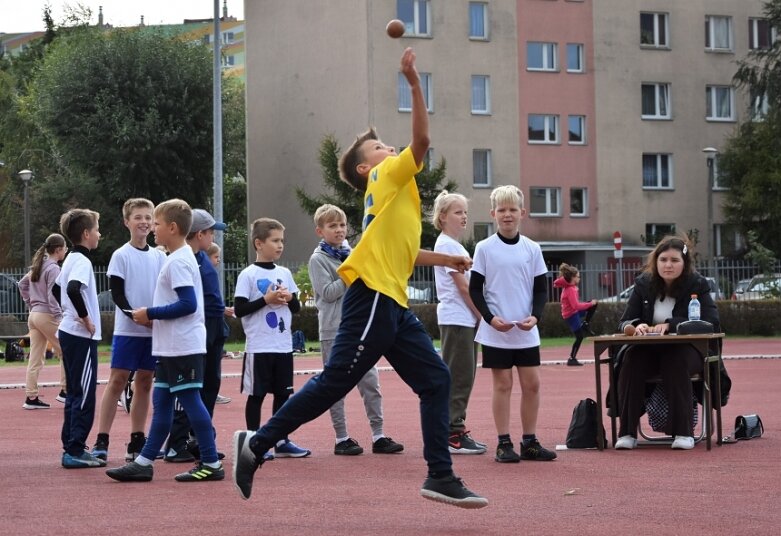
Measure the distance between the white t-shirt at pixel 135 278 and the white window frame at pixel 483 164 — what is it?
47.2 m

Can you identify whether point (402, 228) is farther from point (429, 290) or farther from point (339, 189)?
point (339, 189)

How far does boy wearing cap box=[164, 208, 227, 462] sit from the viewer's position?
10180mm

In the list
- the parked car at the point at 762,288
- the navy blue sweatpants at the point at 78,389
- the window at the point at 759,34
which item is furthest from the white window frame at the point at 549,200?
the navy blue sweatpants at the point at 78,389

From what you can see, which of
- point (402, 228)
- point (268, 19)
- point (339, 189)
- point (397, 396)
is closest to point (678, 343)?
point (402, 228)

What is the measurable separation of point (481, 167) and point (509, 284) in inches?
1869

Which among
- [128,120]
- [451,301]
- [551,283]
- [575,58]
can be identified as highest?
[575,58]

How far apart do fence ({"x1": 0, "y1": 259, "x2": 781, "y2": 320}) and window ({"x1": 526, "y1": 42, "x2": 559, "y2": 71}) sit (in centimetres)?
1571

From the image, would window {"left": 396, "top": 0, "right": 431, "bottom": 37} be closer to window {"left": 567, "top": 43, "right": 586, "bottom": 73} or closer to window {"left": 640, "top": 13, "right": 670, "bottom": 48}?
window {"left": 567, "top": 43, "right": 586, "bottom": 73}

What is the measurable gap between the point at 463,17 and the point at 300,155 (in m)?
9.24

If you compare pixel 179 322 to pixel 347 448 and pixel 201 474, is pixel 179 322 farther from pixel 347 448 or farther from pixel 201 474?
pixel 347 448

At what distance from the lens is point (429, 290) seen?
39.7m

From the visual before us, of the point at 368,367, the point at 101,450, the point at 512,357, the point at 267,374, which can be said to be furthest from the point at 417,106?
the point at 101,450

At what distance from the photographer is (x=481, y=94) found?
56.7 m

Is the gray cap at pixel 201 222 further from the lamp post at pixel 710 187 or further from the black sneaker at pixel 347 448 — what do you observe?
the lamp post at pixel 710 187
